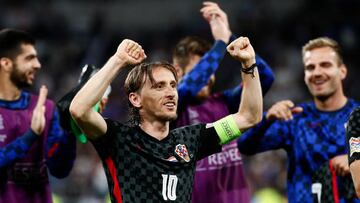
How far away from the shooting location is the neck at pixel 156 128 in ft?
14.9

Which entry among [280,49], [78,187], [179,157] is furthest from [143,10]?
[179,157]

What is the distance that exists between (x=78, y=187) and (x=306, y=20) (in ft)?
17.9

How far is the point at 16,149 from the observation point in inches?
211

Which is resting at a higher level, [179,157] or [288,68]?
[288,68]

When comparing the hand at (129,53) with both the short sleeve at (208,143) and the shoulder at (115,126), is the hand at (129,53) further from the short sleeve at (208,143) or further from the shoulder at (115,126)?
the short sleeve at (208,143)

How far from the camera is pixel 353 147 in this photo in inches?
166

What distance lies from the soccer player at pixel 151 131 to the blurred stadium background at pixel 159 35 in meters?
6.48

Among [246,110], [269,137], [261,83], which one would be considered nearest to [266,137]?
[269,137]

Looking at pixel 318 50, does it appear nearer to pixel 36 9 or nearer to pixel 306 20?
pixel 306 20

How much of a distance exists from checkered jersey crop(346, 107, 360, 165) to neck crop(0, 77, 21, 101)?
2.66 meters

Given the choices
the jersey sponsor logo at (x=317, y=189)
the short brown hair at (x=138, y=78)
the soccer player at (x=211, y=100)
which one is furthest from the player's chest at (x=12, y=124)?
the jersey sponsor logo at (x=317, y=189)

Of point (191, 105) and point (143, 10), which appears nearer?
point (191, 105)

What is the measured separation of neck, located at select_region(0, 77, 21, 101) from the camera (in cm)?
576

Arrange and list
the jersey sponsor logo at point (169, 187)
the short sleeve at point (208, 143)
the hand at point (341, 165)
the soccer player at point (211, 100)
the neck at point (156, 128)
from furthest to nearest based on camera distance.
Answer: the soccer player at point (211, 100) → the hand at point (341, 165) → the short sleeve at point (208, 143) → the neck at point (156, 128) → the jersey sponsor logo at point (169, 187)
